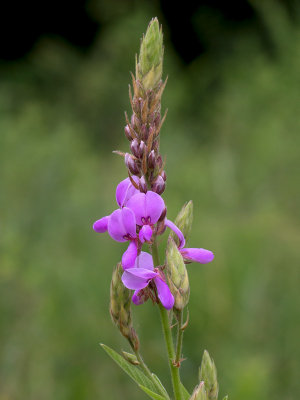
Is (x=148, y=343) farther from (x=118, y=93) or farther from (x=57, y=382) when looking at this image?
(x=118, y=93)

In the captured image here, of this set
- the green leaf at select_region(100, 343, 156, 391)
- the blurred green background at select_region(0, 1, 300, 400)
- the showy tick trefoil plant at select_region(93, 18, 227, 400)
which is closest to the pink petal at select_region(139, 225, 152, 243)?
the showy tick trefoil plant at select_region(93, 18, 227, 400)

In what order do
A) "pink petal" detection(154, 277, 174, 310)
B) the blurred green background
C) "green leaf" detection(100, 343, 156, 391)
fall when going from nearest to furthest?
"pink petal" detection(154, 277, 174, 310) < "green leaf" detection(100, 343, 156, 391) < the blurred green background

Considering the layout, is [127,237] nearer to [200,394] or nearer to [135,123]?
[135,123]

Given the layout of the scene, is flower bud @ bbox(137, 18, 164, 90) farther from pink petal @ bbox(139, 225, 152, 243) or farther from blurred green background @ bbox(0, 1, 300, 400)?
blurred green background @ bbox(0, 1, 300, 400)

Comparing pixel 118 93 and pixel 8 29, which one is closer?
pixel 118 93

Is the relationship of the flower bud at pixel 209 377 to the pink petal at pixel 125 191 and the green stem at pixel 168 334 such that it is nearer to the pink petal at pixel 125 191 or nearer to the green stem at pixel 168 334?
the green stem at pixel 168 334

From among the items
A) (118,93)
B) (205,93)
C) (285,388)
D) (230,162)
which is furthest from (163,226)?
(205,93)

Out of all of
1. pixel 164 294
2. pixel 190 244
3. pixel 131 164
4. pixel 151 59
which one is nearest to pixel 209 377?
pixel 164 294
